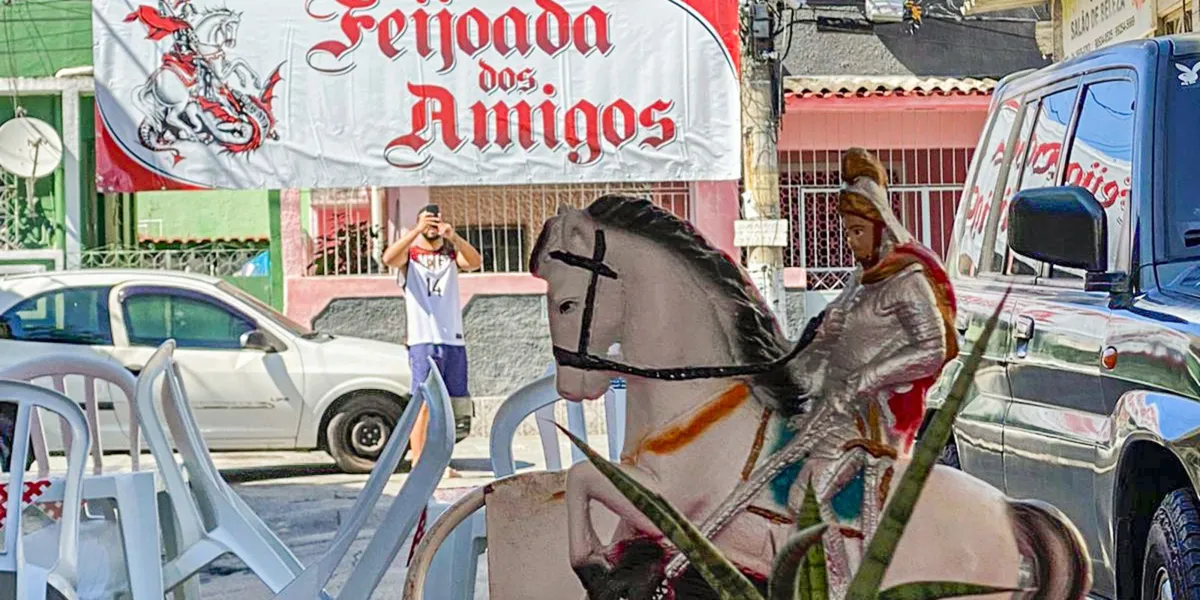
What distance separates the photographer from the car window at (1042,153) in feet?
14.2

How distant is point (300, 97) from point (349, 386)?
2.10m

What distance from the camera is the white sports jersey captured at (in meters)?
8.36

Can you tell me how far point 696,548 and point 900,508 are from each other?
29 cm

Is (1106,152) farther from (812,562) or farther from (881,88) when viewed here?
(881,88)

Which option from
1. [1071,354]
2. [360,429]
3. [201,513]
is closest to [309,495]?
[360,429]

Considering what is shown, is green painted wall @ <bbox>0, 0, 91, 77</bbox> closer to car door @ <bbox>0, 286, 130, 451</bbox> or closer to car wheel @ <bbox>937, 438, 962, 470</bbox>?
car door @ <bbox>0, 286, 130, 451</bbox>

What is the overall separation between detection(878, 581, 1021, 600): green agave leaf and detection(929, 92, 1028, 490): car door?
1681mm

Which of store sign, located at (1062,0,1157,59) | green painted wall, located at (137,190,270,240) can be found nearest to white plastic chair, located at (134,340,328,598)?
store sign, located at (1062,0,1157,59)

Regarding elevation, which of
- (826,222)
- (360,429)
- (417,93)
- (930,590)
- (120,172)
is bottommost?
(360,429)

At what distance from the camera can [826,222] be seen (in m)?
12.7

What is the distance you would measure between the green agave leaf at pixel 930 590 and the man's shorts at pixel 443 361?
6257 mm

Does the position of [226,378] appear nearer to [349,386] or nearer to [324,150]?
[349,386]

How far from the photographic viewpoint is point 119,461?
965 cm

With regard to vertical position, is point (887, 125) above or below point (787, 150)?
above
